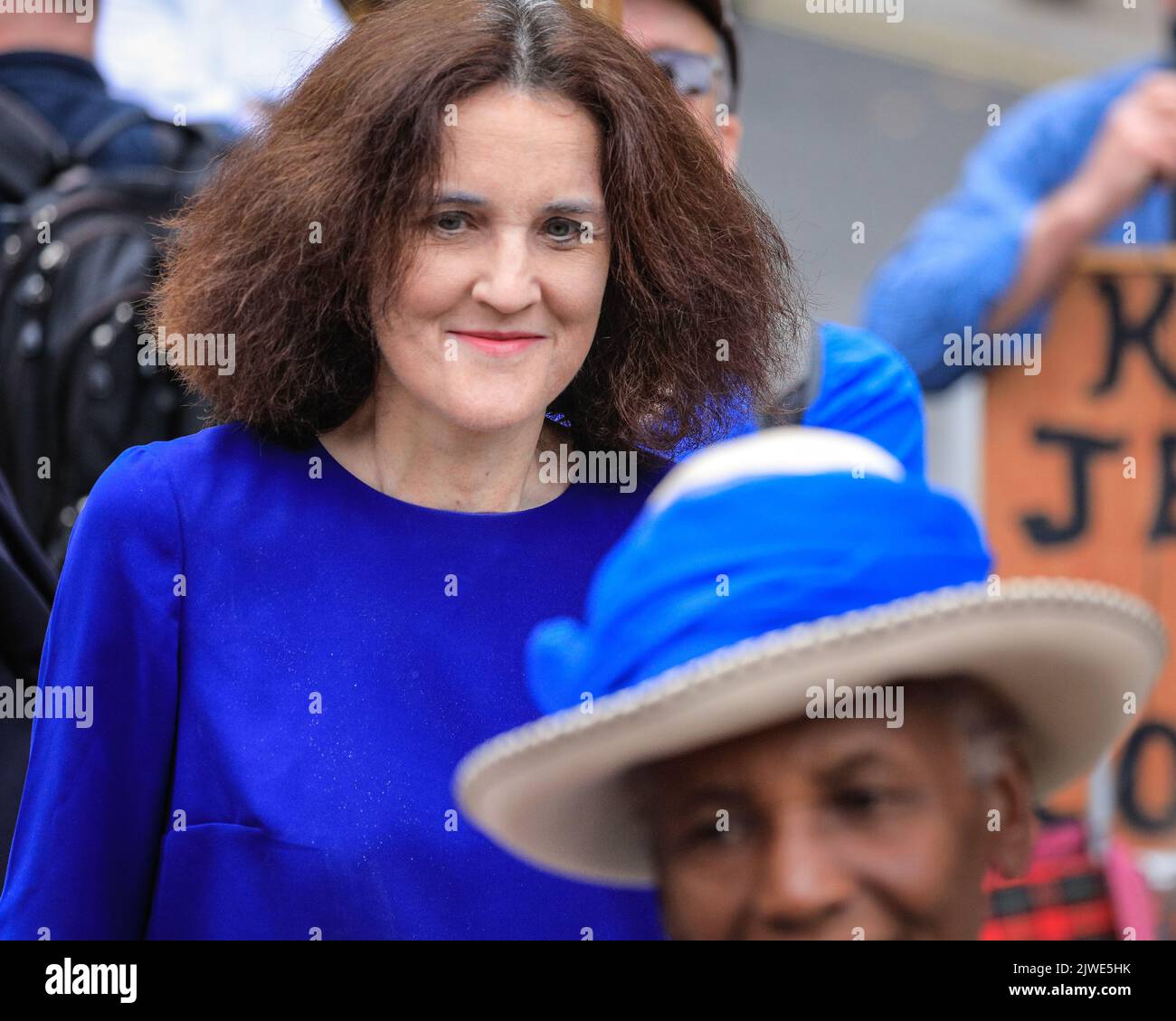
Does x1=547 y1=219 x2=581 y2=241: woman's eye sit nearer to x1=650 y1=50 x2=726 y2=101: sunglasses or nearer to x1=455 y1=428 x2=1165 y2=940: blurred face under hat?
x1=455 y1=428 x2=1165 y2=940: blurred face under hat

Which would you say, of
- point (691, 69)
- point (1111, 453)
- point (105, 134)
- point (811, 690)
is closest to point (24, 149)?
point (105, 134)

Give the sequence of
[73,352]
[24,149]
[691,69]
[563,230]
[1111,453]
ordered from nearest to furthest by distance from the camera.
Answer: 1. [563,230]
2. [691,69]
3. [73,352]
4. [24,149]
5. [1111,453]

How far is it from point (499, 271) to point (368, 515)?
364 millimetres

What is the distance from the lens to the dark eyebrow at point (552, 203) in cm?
219

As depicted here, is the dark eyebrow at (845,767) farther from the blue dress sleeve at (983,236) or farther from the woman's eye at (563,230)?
the blue dress sleeve at (983,236)

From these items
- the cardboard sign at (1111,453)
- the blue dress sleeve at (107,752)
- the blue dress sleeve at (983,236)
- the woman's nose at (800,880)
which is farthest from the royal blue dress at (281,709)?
the cardboard sign at (1111,453)

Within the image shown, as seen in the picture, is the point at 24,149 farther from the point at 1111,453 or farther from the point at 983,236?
the point at 1111,453

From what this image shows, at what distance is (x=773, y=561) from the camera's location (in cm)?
162

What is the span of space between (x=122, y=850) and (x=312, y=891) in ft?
0.92

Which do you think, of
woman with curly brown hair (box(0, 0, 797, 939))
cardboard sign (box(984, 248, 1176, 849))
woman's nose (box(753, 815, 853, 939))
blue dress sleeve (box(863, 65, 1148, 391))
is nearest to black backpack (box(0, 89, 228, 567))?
woman with curly brown hair (box(0, 0, 797, 939))

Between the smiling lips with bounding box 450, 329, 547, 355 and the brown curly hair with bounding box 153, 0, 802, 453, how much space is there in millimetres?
104

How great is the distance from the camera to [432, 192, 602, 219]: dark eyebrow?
2.19 metres

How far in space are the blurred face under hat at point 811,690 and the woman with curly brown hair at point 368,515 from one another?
18.9 inches

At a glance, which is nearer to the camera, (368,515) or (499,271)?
(499,271)
